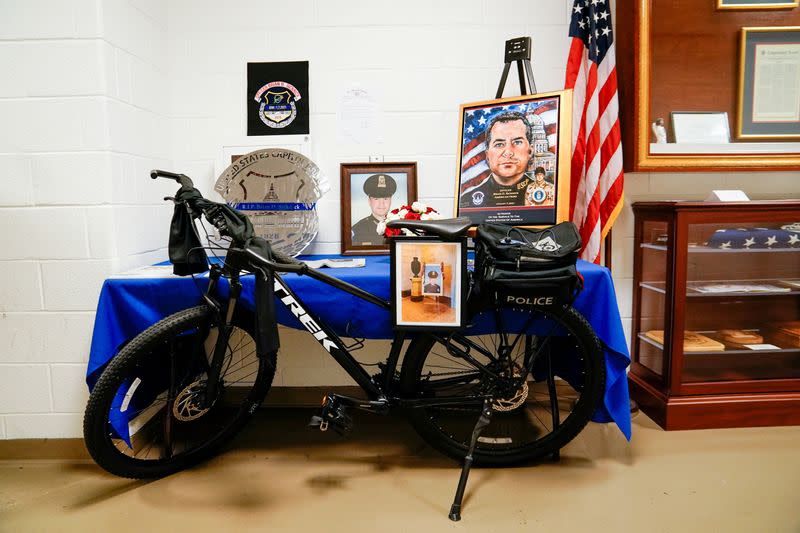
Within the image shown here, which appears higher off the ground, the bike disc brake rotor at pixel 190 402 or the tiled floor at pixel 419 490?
the bike disc brake rotor at pixel 190 402

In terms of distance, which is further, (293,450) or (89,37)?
(293,450)

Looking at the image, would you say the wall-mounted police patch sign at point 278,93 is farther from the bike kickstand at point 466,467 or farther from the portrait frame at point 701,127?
the portrait frame at point 701,127

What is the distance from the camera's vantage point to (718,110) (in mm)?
2318

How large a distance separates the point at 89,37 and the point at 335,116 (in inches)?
39.2

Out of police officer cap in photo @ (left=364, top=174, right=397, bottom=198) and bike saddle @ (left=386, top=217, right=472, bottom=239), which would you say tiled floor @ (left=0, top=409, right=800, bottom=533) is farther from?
police officer cap in photo @ (left=364, top=174, right=397, bottom=198)

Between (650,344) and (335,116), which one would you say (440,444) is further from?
(335,116)

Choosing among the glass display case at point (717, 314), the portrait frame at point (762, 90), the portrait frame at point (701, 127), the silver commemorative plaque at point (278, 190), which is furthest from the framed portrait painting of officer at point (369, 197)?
the portrait frame at point (762, 90)

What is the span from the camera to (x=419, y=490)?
1.70 m

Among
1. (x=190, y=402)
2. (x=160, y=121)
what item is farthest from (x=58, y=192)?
(x=190, y=402)

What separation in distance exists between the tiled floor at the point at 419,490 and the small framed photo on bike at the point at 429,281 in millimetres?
597

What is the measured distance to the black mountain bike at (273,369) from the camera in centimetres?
160

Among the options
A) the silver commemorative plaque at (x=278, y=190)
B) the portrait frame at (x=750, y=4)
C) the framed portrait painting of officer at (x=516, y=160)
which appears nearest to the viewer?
the framed portrait painting of officer at (x=516, y=160)

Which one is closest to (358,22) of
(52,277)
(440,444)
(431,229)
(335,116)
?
(335,116)

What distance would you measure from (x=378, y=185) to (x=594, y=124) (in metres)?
1.00
